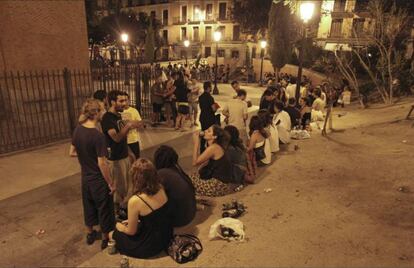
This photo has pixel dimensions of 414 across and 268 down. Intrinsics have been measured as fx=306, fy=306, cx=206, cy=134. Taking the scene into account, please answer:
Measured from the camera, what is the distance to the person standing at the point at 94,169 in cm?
333

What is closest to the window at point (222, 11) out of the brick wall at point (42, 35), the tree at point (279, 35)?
the tree at point (279, 35)

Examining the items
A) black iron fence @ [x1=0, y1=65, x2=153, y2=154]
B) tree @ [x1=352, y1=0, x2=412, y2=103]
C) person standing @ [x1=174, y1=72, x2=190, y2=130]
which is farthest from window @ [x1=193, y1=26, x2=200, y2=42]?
person standing @ [x1=174, y1=72, x2=190, y2=130]

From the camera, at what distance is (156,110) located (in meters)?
9.76

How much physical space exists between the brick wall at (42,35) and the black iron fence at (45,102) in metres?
0.51

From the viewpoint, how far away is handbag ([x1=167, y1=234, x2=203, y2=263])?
341 cm

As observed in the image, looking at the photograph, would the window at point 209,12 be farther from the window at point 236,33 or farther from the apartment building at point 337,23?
the apartment building at point 337,23

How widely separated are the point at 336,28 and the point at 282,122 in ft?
116

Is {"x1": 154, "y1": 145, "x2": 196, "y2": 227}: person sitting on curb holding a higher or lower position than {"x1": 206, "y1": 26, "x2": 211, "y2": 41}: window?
lower

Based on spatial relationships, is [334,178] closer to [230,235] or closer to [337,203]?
[337,203]

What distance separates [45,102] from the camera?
9.41 m

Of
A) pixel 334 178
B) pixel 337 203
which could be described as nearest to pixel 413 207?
pixel 337 203

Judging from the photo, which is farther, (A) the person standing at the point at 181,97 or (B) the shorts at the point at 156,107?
(B) the shorts at the point at 156,107

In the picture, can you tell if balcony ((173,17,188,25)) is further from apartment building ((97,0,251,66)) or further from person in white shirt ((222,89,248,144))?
person in white shirt ((222,89,248,144))

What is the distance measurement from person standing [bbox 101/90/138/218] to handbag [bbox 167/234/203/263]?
106cm
